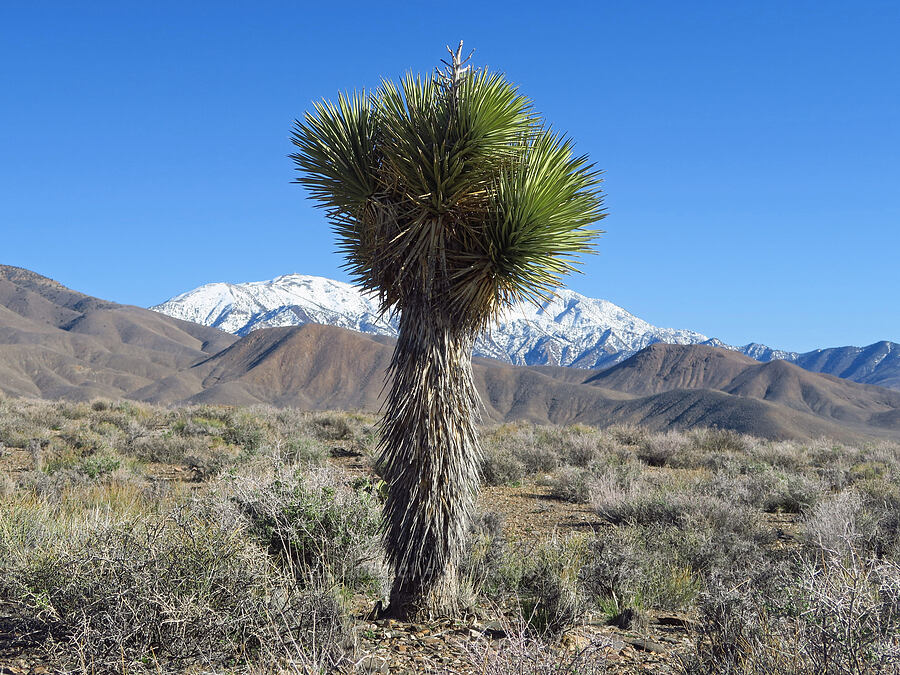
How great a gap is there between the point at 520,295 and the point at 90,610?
3.76 metres

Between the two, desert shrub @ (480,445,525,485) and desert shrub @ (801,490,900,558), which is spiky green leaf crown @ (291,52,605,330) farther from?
desert shrub @ (480,445,525,485)

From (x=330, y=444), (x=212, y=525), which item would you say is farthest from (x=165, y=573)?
(x=330, y=444)

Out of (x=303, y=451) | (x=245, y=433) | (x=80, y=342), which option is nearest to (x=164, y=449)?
(x=245, y=433)

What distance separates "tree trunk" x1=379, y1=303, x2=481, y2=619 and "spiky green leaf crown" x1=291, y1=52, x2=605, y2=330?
1.31 ft

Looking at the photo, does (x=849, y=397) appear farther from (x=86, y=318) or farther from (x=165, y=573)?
(x=86, y=318)

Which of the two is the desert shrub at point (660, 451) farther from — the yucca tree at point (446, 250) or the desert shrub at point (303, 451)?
the yucca tree at point (446, 250)

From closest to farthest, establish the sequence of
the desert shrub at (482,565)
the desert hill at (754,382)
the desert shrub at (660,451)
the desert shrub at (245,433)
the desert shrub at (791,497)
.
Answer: the desert shrub at (482,565), the desert shrub at (791,497), the desert shrub at (245,433), the desert shrub at (660,451), the desert hill at (754,382)

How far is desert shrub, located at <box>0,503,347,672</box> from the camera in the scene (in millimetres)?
3998

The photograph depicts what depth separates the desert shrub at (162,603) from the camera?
3998 millimetres

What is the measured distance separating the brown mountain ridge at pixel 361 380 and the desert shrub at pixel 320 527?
59.2m

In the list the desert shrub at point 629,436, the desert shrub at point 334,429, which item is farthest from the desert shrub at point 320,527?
the desert shrub at point 629,436

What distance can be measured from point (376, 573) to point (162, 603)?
283 cm

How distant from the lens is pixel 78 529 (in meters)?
5.29

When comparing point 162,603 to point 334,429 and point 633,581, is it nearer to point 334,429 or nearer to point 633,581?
point 633,581
